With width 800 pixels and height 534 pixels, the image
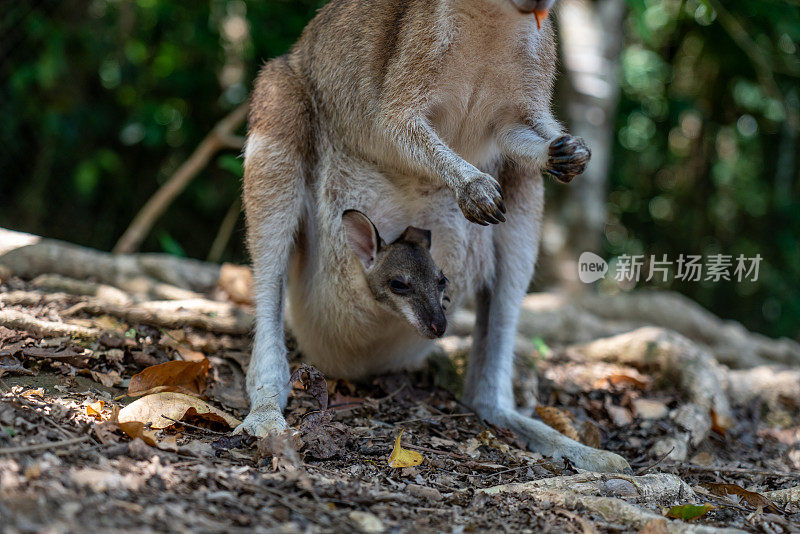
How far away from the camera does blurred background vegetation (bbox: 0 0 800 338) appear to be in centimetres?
639

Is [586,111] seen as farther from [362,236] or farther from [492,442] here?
[492,442]

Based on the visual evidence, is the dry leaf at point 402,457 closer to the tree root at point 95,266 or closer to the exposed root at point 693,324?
the tree root at point 95,266

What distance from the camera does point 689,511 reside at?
229 centimetres

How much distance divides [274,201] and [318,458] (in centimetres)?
126

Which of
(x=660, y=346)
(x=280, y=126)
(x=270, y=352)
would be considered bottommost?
(x=270, y=352)

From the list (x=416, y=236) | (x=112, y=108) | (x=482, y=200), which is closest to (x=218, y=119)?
(x=112, y=108)

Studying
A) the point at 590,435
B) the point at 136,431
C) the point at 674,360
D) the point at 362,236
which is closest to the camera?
the point at 136,431

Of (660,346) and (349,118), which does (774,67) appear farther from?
(349,118)

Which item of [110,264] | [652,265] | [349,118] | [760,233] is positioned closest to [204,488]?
[349,118]

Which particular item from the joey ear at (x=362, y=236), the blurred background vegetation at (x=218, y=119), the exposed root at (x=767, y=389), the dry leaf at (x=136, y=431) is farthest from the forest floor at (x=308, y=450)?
the blurred background vegetation at (x=218, y=119)

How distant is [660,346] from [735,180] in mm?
6646

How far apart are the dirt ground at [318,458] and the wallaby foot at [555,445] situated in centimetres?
9

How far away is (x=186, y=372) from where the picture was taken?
298 centimetres

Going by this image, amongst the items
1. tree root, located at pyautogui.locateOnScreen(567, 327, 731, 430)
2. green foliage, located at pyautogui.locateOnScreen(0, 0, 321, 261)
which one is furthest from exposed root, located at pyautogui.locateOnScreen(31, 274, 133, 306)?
tree root, located at pyautogui.locateOnScreen(567, 327, 731, 430)
